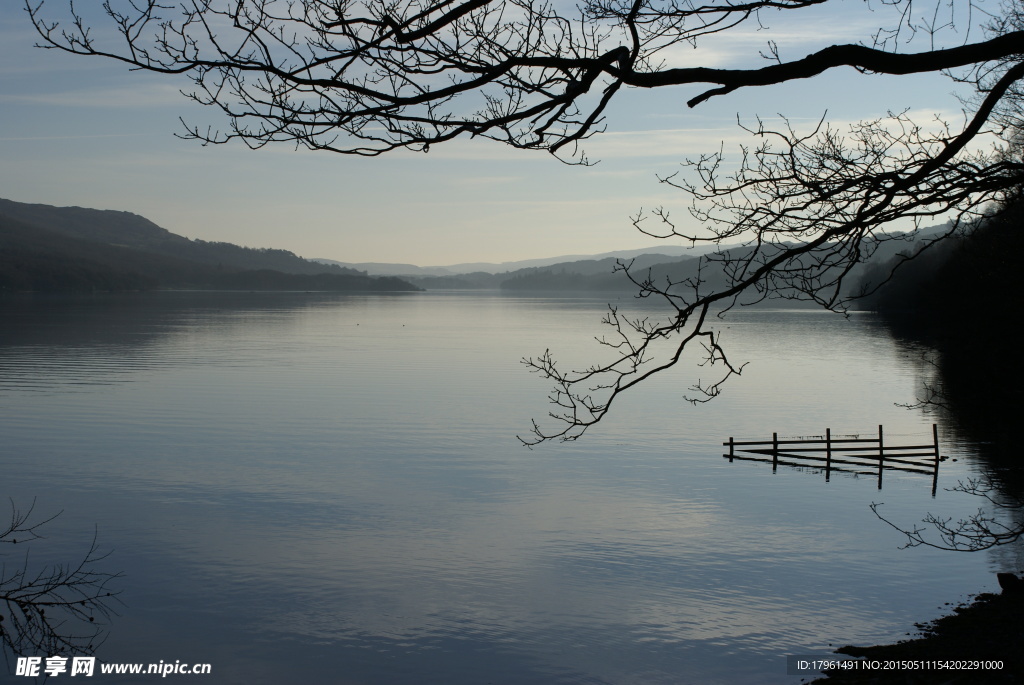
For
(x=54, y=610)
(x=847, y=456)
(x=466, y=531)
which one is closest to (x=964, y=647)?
(x=466, y=531)

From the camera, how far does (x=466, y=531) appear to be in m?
25.2

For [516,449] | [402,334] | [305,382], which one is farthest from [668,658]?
[402,334]

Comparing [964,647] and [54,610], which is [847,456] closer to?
[964,647]

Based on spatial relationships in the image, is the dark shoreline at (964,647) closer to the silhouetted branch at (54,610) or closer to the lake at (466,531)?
the lake at (466,531)

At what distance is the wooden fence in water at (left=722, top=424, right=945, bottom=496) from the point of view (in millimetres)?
34219

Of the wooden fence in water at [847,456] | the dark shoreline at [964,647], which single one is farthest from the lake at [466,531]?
the dark shoreline at [964,647]

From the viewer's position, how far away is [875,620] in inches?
733

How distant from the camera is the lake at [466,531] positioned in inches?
679

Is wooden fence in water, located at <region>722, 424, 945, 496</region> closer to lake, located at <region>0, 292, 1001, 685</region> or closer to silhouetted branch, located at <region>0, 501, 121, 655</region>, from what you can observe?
lake, located at <region>0, 292, 1001, 685</region>

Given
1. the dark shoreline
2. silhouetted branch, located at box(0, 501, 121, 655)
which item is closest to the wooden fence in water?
the dark shoreline

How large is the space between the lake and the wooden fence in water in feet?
Answer: 2.67

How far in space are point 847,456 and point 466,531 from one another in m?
19.8

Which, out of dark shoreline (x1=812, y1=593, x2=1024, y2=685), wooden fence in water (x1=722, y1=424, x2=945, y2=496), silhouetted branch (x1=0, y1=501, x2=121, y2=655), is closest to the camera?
dark shoreline (x1=812, y1=593, x2=1024, y2=685)

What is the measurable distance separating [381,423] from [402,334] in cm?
7246
